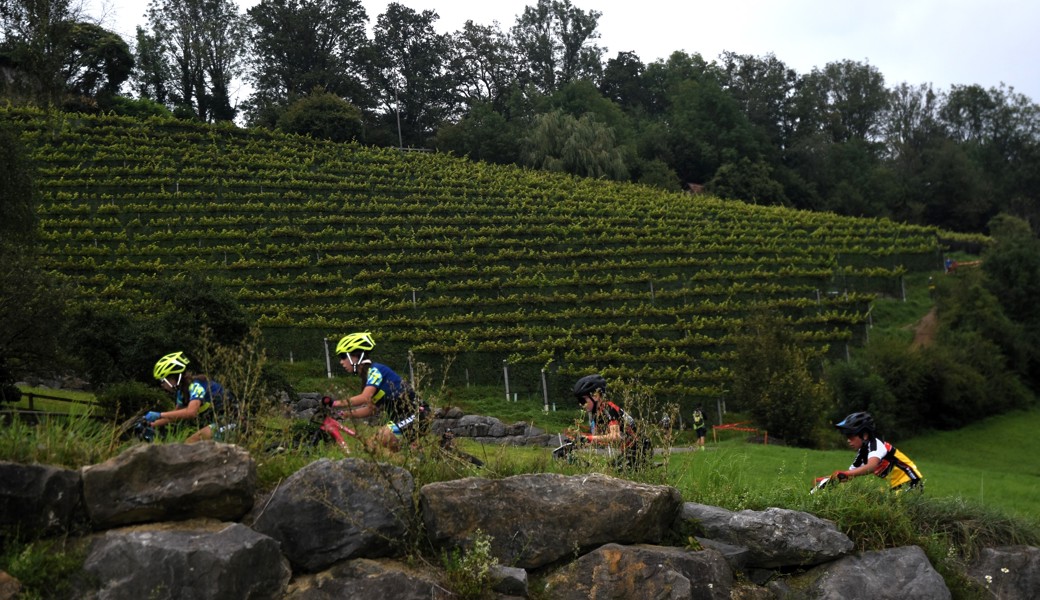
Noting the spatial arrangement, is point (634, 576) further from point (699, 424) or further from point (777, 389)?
point (777, 389)

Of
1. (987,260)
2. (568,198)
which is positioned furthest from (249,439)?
(568,198)

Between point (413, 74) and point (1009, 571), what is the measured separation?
7796 centimetres

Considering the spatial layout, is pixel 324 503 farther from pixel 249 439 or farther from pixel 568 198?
pixel 568 198

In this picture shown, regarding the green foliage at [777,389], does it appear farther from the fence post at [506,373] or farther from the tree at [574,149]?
the tree at [574,149]

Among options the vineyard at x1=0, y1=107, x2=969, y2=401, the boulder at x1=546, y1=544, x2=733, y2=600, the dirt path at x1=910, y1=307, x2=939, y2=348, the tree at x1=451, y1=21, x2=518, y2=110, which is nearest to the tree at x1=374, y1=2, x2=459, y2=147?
the tree at x1=451, y1=21, x2=518, y2=110

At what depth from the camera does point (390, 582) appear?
18.9 feet

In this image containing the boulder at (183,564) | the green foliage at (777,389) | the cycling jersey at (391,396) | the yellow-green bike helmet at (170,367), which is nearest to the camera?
the boulder at (183,564)

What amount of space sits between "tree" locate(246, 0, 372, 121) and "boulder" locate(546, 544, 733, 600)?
71.5 meters

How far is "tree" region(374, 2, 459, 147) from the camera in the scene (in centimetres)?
7912

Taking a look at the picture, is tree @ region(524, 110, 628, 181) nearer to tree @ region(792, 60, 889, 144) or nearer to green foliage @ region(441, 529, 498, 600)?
tree @ region(792, 60, 889, 144)

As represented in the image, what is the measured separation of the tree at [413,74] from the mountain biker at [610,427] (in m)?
70.4

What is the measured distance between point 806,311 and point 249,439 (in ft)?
106

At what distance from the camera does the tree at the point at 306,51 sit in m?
75.6

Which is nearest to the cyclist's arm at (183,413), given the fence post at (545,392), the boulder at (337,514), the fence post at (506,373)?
the boulder at (337,514)
